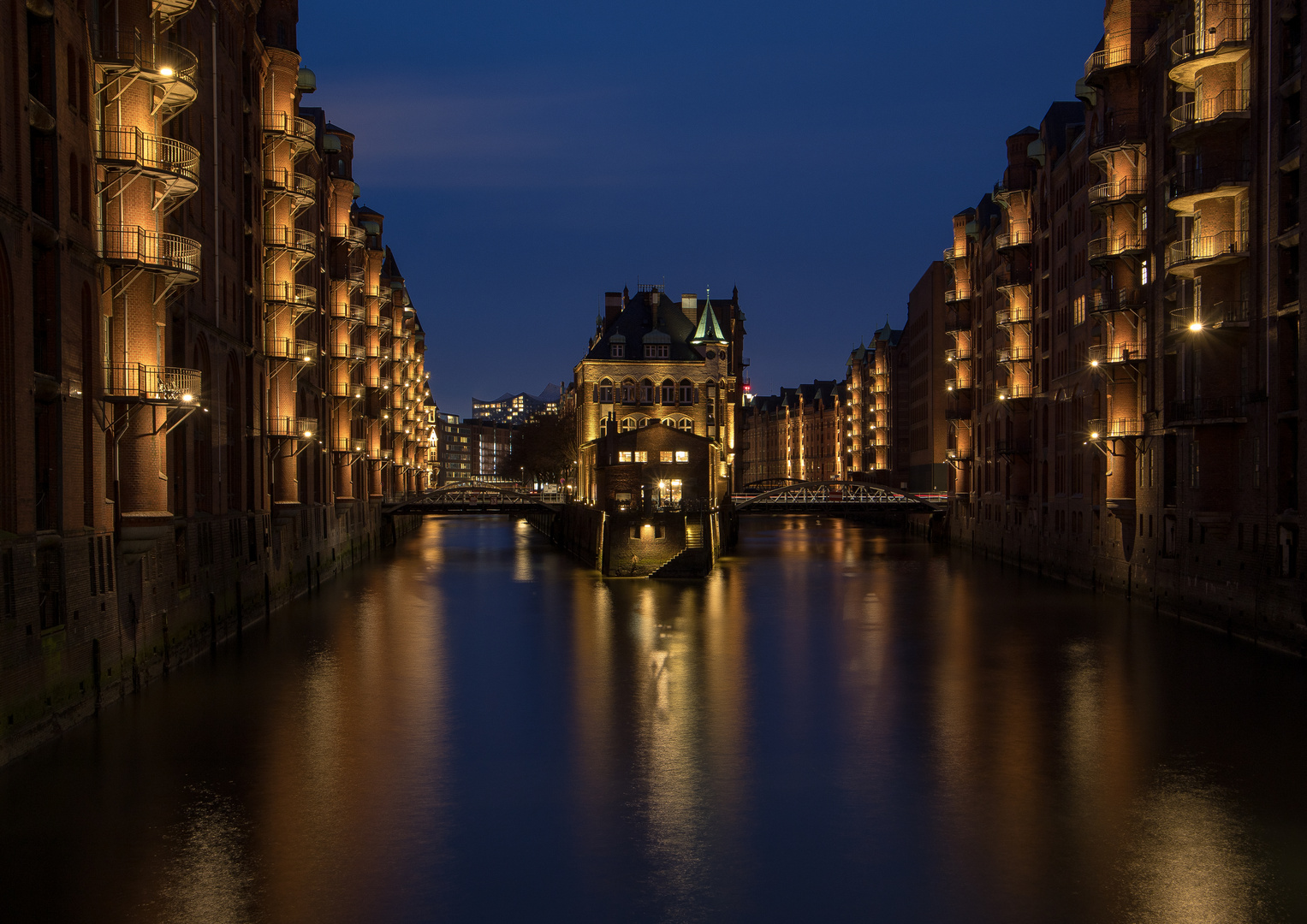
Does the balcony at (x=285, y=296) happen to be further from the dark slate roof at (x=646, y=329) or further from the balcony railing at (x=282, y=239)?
the dark slate roof at (x=646, y=329)

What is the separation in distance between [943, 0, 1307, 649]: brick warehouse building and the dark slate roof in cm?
3052

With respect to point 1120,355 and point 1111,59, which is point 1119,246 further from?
point 1111,59

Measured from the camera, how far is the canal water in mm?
19281

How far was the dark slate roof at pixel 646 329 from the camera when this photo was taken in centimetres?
10212

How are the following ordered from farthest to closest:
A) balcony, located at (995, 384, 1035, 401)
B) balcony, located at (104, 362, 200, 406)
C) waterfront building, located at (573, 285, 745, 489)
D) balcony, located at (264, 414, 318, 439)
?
waterfront building, located at (573, 285, 745, 489) < balcony, located at (995, 384, 1035, 401) < balcony, located at (264, 414, 318, 439) < balcony, located at (104, 362, 200, 406)

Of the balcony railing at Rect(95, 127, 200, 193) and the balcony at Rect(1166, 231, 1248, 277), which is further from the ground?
the balcony railing at Rect(95, 127, 200, 193)

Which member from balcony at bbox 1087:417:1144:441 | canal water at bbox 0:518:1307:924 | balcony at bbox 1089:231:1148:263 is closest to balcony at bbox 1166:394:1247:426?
canal water at bbox 0:518:1307:924

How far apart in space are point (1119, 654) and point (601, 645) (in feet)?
59.4

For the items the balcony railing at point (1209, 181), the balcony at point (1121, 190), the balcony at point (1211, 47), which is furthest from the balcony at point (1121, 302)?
the balcony at point (1211, 47)

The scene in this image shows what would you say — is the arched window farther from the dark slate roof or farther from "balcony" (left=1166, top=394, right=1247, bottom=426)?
the dark slate roof

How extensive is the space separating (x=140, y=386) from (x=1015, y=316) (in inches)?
2336

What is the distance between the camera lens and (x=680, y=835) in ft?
72.2

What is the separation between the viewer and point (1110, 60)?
52.3 metres

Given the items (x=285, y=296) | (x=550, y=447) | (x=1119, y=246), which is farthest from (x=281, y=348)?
(x=550, y=447)
